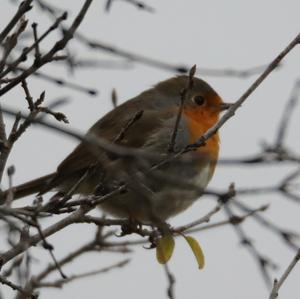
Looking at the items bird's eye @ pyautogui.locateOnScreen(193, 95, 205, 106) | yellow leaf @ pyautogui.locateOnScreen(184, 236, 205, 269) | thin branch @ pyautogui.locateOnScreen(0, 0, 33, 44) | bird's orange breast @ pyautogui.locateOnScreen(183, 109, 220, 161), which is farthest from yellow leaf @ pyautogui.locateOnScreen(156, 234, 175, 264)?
bird's eye @ pyautogui.locateOnScreen(193, 95, 205, 106)

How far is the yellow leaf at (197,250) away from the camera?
3693 mm

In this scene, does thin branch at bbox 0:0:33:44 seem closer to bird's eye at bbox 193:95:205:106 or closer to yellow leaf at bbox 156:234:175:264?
yellow leaf at bbox 156:234:175:264

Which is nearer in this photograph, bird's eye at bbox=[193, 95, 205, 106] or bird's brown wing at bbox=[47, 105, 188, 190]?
bird's brown wing at bbox=[47, 105, 188, 190]

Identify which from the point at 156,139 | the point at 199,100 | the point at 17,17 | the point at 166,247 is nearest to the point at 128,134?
the point at 156,139

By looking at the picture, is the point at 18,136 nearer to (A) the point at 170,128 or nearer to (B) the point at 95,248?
(B) the point at 95,248

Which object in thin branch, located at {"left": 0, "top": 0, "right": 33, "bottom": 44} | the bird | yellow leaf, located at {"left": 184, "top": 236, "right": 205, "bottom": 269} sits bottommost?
yellow leaf, located at {"left": 184, "top": 236, "right": 205, "bottom": 269}

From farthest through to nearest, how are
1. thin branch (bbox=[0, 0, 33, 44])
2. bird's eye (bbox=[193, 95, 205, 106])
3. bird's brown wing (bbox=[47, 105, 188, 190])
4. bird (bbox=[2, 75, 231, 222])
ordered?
bird's eye (bbox=[193, 95, 205, 106]) → bird's brown wing (bbox=[47, 105, 188, 190]) → bird (bbox=[2, 75, 231, 222]) → thin branch (bbox=[0, 0, 33, 44])

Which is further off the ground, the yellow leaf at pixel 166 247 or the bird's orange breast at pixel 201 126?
the bird's orange breast at pixel 201 126

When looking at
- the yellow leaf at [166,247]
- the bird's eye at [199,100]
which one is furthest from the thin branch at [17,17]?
the bird's eye at [199,100]

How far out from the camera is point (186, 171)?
514 centimetres

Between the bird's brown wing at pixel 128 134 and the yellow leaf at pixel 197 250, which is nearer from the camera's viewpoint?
the yellow leaf at pixel 197 250

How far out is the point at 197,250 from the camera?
12.3 feet

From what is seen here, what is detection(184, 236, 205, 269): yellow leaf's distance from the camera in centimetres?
369

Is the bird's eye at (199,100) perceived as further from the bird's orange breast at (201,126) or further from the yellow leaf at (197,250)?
the yellow leaf at (197,250)
